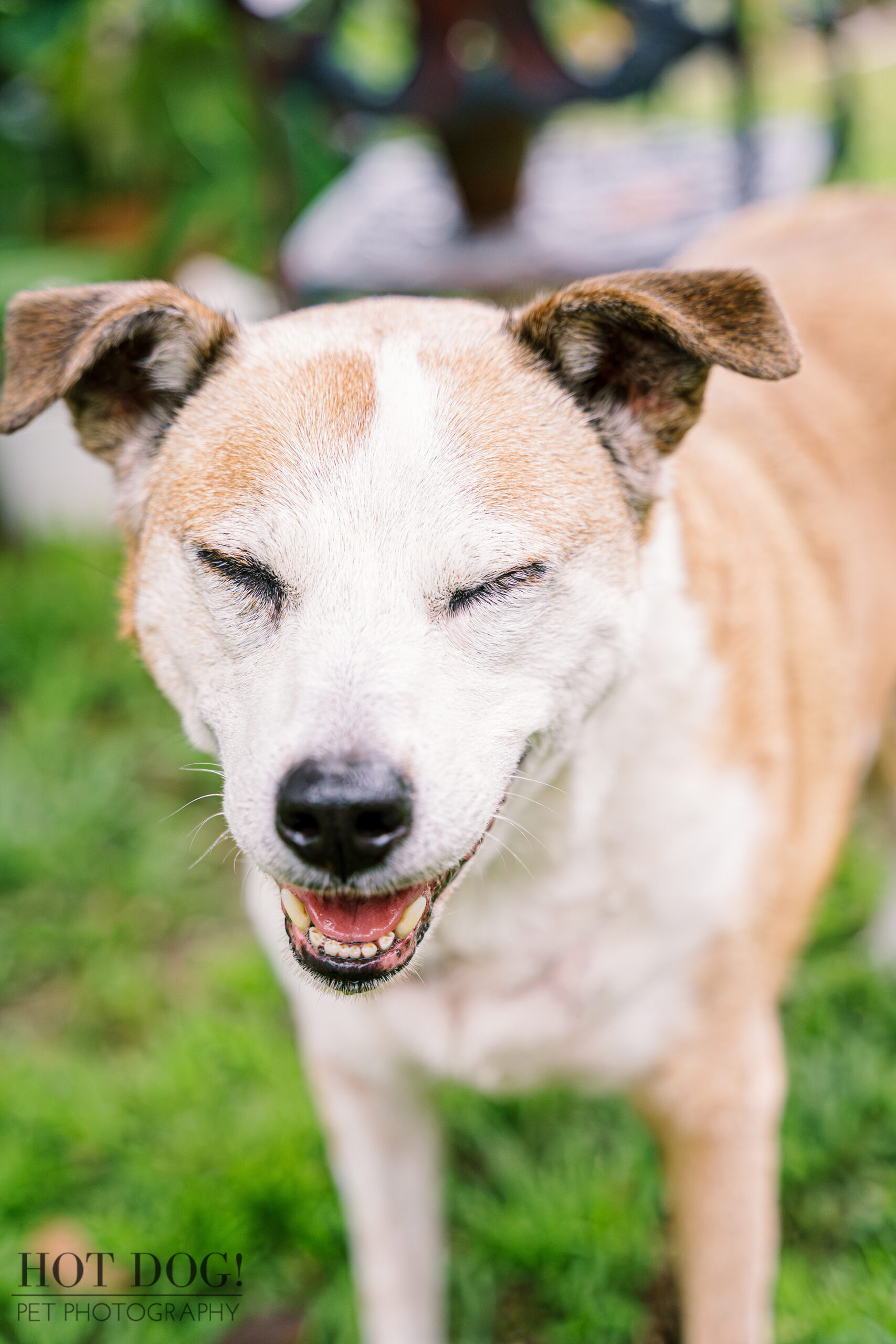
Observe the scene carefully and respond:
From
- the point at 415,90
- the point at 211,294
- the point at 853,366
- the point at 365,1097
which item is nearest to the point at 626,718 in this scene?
the point at 365,1097

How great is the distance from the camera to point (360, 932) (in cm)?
166

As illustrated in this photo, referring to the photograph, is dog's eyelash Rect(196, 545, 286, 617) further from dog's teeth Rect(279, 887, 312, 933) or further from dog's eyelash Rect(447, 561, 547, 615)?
dog's teeth Rect(279, 887, 312, 933)

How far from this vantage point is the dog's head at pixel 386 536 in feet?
5.03

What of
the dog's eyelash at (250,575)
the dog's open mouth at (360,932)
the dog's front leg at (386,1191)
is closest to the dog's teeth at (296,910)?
the dog's open mouth at (360,932)

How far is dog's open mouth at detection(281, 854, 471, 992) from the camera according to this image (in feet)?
5.40

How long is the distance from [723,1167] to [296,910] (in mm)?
979

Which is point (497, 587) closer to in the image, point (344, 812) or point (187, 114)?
point (344, 812)

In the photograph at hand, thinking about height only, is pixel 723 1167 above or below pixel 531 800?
below

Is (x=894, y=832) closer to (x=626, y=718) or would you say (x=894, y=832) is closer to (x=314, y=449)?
(x=626, y=718)

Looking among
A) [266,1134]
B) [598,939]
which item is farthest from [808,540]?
[266,1134]

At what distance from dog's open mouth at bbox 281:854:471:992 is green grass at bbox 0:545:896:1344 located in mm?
1157

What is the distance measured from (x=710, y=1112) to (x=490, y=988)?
455 mm

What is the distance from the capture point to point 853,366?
2.68m

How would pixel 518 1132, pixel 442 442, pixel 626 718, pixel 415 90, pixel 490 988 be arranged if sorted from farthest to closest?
pixel 415 90
pixel 518 1132
pixel 490 988
pixel 626 718
pixel 442 442
